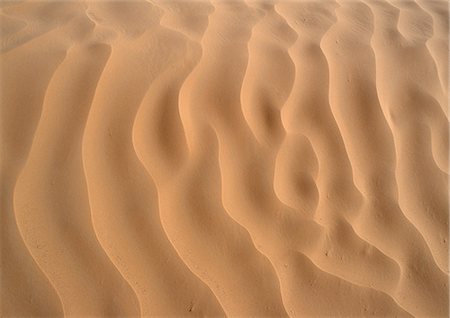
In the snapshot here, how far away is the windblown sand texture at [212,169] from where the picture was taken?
1718mm

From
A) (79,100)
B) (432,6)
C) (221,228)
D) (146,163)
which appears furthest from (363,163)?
(432,6)

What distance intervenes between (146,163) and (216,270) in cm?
51

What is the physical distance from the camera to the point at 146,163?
192 centimetres

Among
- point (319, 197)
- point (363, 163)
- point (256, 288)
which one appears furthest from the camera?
point (363, 163)

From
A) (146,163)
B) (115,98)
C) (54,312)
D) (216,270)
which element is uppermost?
(115,98)

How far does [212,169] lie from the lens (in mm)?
1967

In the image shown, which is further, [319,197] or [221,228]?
→ [319,197]

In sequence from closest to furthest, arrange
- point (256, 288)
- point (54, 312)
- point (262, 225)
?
point (54, 312) < point (256, 288) < point (262, 225)

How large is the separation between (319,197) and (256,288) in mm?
492

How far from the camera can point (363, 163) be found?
7.04ft

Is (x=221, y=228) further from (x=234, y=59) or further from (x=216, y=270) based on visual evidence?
(x=234, y=59)

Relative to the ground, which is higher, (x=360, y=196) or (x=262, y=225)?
(x=262, y=225)

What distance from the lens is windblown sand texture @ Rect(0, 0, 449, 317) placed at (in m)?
1.72

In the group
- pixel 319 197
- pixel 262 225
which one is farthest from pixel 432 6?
pixel 262 225
